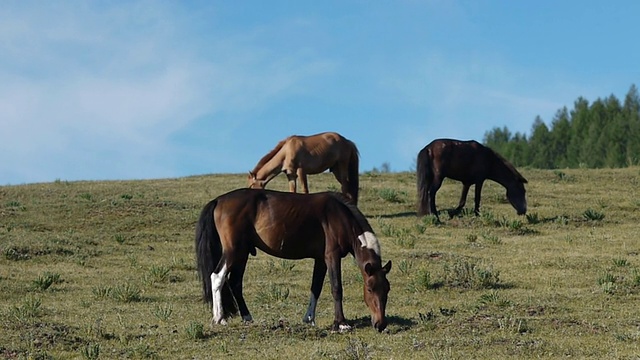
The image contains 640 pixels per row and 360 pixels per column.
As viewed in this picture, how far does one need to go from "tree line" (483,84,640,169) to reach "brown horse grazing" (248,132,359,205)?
184 feet

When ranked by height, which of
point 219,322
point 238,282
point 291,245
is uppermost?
point 291,245

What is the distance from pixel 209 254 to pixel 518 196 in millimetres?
12985

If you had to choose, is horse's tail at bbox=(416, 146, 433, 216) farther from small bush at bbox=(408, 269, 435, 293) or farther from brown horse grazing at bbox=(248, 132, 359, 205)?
small bush at bbox=(408, 269, 435, 293)

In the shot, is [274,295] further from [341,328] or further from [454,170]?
[454,170]

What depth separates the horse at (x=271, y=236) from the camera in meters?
11.4

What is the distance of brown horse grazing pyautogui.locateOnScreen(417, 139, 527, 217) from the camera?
22906 millimetres

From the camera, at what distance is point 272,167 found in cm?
2514

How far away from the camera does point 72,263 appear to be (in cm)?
1825

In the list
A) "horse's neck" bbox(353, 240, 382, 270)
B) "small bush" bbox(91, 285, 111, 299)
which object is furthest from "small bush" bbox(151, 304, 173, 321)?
"horse's neck" bbox(353, 240, 382, 270)

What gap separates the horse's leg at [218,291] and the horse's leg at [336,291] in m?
1.28

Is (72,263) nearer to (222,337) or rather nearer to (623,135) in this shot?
(222,337)

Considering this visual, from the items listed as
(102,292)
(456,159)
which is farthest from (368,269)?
(456,159)

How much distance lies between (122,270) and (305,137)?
870cm

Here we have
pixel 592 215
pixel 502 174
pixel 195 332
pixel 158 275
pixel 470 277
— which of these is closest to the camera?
pixel 195 332
